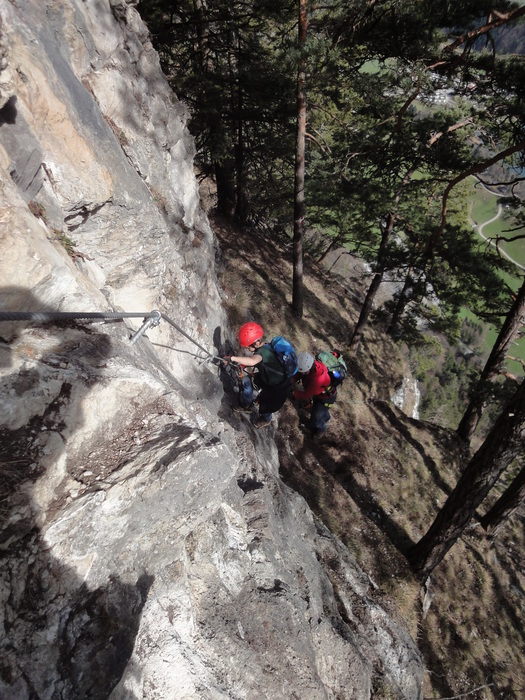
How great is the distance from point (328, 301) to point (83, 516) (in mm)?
16449

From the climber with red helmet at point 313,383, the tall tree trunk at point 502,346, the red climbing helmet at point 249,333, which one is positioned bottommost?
the climber with red helmet at point 313,383

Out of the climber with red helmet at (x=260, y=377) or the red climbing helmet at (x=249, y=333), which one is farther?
the red climbing helmet at (x=249, y=333)

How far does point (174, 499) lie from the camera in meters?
3.31

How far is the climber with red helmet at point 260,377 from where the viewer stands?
20.4ft

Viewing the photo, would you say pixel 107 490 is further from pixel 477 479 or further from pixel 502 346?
pixel 502 346

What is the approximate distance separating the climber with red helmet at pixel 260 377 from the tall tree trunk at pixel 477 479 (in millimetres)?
3447

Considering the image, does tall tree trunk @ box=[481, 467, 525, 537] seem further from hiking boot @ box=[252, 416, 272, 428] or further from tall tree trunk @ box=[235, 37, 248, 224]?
tall tree trunk @ box=[235, 37, 248, 224]

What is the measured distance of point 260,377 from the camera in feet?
21.9

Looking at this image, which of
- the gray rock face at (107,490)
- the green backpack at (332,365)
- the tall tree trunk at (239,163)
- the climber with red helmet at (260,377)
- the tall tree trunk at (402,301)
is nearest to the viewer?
the gray rock face at (107,490)

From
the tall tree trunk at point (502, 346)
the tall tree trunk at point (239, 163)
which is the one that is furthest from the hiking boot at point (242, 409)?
the tall tree trunk at point (239, 163)

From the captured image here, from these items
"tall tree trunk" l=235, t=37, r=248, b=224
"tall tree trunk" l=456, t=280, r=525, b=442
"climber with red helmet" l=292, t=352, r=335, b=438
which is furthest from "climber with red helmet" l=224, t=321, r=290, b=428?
"tall tree trunk" l=235, t=37, r=248, b=224

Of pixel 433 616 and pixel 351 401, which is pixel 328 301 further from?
pixel 433 616

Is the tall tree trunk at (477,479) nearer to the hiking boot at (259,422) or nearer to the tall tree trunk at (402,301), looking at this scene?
the hiking boot at (259,422)

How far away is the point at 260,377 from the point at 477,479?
406 centimetres
